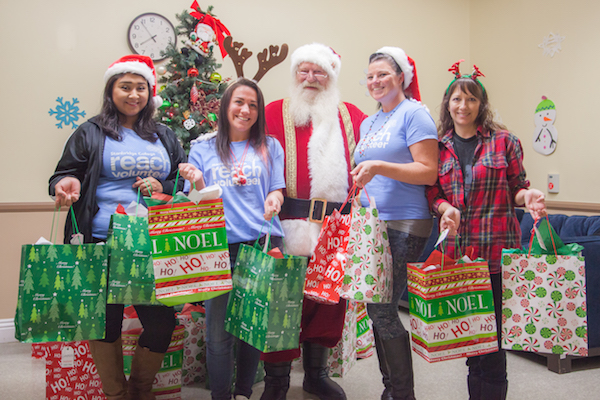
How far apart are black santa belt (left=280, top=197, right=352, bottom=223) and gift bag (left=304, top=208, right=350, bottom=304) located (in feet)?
0.98

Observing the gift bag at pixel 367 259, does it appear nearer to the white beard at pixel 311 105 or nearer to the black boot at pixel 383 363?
the black boot at pixel 383 363

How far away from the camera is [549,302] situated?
1.51m

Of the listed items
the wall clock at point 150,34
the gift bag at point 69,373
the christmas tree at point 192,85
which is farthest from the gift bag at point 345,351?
the wall clock at point 150,34

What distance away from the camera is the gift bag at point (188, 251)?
1497 millimetres

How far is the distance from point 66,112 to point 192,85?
121 cm

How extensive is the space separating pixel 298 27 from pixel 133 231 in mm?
3225

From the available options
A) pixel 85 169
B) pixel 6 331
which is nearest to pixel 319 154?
pixel 85 169

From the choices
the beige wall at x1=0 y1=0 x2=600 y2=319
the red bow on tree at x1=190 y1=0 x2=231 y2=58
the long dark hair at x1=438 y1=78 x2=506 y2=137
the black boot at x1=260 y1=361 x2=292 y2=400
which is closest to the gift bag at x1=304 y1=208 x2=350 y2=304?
the black boot at x1=260 y1=361 x2=292 y2=400

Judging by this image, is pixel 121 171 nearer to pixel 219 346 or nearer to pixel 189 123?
pixel 219 346

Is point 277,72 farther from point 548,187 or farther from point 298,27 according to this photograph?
point 548,187

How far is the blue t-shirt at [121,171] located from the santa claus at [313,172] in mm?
619

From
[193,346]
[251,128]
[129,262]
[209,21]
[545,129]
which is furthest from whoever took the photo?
[545,129]

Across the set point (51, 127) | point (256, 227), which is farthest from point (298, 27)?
point (256, 227)

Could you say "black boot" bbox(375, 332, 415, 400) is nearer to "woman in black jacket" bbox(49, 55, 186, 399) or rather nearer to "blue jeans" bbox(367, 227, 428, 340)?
"blue jeans" bbox(367, 227, 428, 340)
